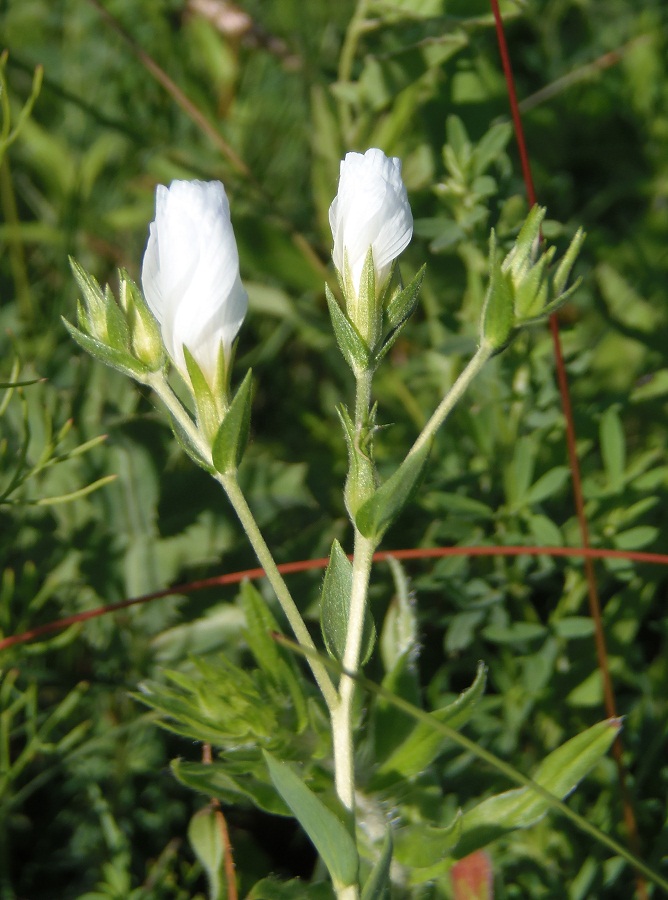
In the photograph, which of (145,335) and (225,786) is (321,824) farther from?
(145,335)

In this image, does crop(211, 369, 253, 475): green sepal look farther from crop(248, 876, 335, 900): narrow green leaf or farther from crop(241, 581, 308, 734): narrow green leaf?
crop(248, 876, 335, 900): narrow green leaf

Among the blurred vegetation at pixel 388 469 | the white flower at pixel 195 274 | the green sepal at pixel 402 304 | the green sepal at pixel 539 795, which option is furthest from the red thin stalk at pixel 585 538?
the white flower at pixel 195 274

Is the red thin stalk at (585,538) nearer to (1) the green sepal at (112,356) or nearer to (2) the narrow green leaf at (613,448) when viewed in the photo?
(2) the narrow green leaf at (613,448)

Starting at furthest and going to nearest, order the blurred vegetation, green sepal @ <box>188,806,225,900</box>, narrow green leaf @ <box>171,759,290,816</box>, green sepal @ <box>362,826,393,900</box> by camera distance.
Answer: the blurred vegetation → green sepal @ <box>188,806,225,900</box> → narrow green leaf @ <box>171,759,290,816</box> → green sepal @ <box>362,826,393,900</box>

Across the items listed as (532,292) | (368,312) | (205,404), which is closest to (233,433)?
(205,404)

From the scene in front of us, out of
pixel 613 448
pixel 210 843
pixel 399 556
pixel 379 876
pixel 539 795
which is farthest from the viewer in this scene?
pixel 613 448

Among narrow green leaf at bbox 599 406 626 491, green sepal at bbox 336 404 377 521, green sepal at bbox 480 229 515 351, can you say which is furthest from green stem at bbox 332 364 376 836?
narrow green leaf at bbox 599 406 626 491

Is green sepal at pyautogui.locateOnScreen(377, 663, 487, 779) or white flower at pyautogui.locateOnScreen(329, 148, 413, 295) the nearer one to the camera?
white flower at pyautogui.locateOnScreen(329, 148, 413, 295)
